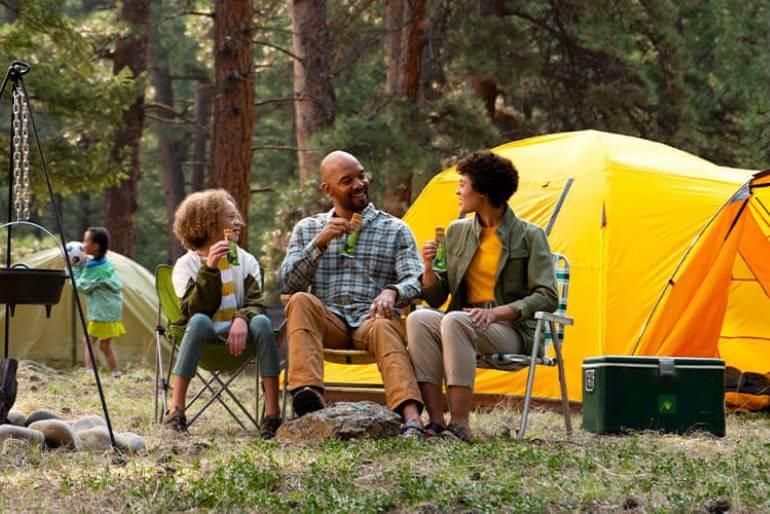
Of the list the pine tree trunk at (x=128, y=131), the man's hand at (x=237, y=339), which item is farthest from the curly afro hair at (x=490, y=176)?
the pine tree trunk at (x=128, y=131)

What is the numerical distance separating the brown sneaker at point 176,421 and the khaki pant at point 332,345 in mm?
563

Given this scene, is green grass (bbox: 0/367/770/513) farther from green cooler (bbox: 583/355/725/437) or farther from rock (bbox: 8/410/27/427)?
rock (bbox: 8/410/27/427)

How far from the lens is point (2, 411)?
459 cm

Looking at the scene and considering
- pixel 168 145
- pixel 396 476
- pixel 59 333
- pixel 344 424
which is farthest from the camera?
pixel 168 145

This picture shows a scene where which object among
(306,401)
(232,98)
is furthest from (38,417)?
(232,98)

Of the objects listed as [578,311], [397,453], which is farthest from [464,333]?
[578,311]

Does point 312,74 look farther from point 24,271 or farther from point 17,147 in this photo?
point 24,271

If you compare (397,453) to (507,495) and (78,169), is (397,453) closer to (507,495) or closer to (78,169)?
(507,495)

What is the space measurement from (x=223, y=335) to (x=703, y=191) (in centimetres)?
287

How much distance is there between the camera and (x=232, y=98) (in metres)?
9.05

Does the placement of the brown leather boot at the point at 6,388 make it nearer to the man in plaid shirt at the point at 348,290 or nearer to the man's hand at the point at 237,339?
the man's hand at the point at 237,339

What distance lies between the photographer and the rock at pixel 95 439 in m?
4.35

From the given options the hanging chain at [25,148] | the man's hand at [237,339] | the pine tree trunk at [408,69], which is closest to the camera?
the hanging chain at [25,148]

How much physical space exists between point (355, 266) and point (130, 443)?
4.06 ft
